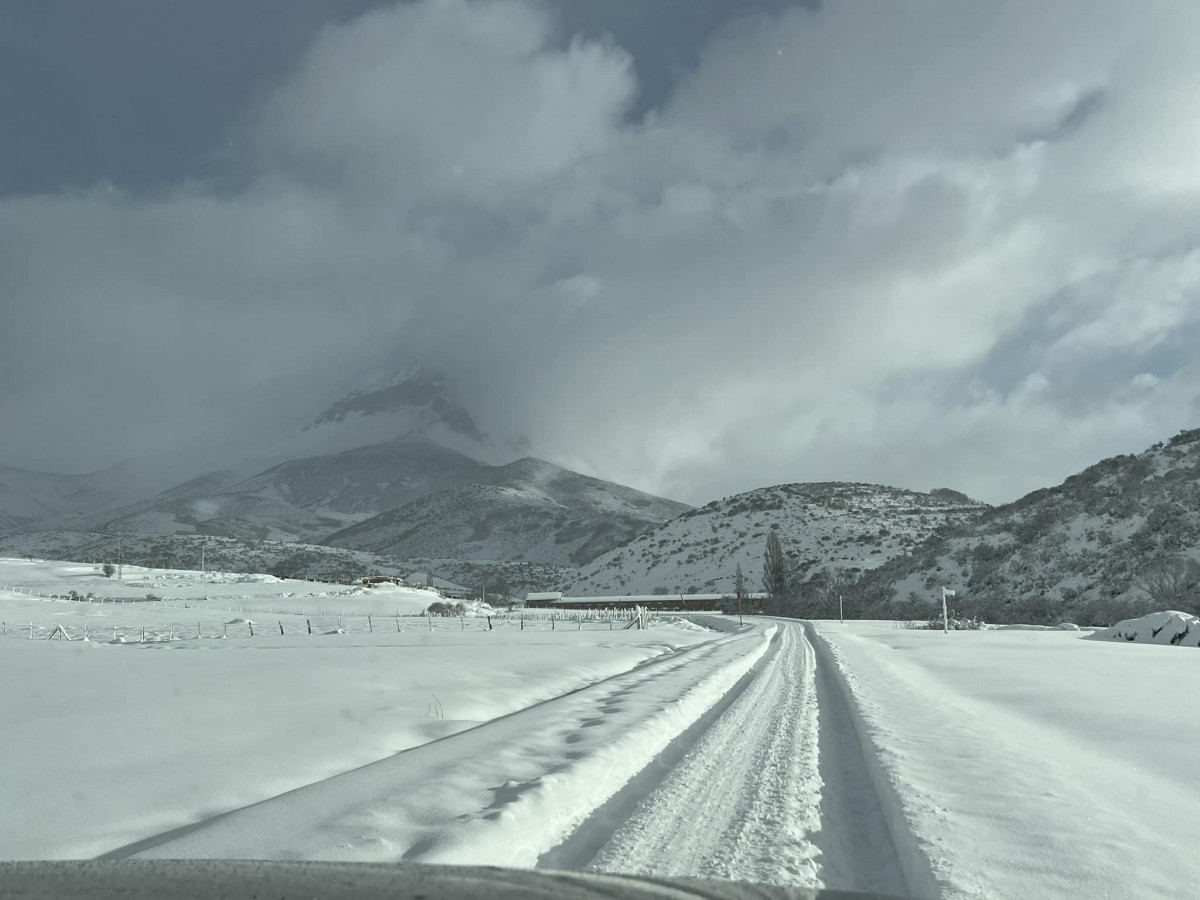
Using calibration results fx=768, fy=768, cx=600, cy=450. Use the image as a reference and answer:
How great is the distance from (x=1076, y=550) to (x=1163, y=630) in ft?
105

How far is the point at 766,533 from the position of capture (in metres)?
115

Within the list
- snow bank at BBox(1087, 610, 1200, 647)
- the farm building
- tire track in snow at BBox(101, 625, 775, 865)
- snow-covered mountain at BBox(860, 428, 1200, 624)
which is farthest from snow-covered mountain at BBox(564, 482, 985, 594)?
tire track in snow at BBox(101, 625, 775, 865)

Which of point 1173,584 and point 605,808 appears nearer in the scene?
point 605,808

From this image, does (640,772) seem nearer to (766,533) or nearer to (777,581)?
(777,581)

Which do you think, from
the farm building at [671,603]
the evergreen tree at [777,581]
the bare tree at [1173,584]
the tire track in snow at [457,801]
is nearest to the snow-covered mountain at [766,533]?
the evergreen tree at [777,581]

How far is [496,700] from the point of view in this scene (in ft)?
42.0

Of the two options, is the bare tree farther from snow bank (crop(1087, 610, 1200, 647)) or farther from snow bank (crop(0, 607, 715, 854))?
snow bank (crop(0, 607, 715, 854))

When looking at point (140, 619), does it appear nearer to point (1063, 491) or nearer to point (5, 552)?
point (1063, 491)

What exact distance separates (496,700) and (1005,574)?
188 ft

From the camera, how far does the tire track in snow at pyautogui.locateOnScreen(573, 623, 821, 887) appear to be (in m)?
4.62

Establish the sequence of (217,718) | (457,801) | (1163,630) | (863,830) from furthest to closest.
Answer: (1163,630) → (217,718) → (457,801) → (863,830)

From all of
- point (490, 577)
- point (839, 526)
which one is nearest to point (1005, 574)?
point (839, 526)

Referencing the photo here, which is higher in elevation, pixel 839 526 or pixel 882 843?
pixel 839 526

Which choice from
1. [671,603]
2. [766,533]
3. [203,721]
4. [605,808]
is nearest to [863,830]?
[605,808]
